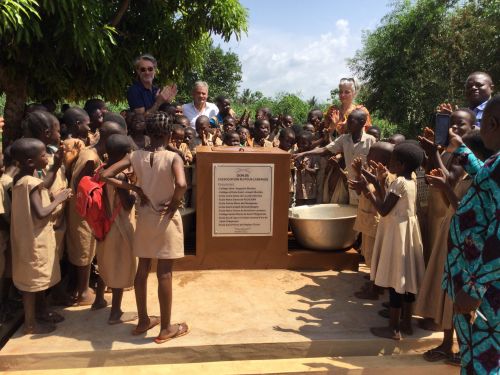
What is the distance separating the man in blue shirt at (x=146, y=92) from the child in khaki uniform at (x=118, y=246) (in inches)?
86.7

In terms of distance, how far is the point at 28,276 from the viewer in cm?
323

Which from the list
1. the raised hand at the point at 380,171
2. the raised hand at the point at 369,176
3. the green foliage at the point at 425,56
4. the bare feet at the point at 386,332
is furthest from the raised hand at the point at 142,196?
the green foliage at the point at 425,56

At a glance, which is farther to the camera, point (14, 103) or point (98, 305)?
point (14, 103)

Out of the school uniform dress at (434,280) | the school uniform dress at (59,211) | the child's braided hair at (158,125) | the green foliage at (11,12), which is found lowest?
the school uniform dress at (434,280)

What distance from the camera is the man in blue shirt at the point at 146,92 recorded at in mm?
5598

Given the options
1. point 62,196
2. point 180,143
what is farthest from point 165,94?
point 62,196

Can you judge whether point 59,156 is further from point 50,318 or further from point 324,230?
point 324,230

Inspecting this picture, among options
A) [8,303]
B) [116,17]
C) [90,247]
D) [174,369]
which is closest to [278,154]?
[90,247]

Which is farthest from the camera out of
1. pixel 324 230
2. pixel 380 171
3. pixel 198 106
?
pixel 198 106

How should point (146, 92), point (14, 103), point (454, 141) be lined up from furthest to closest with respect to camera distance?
1. point (14, 103)
2. point (146, 92)
3. point (454, 141)

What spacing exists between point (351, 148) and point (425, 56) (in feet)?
59.5

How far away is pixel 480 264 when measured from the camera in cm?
194

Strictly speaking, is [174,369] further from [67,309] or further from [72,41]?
[72,41]

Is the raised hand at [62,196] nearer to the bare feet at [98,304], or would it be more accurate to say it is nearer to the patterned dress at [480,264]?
the bare feet at [98,304]
